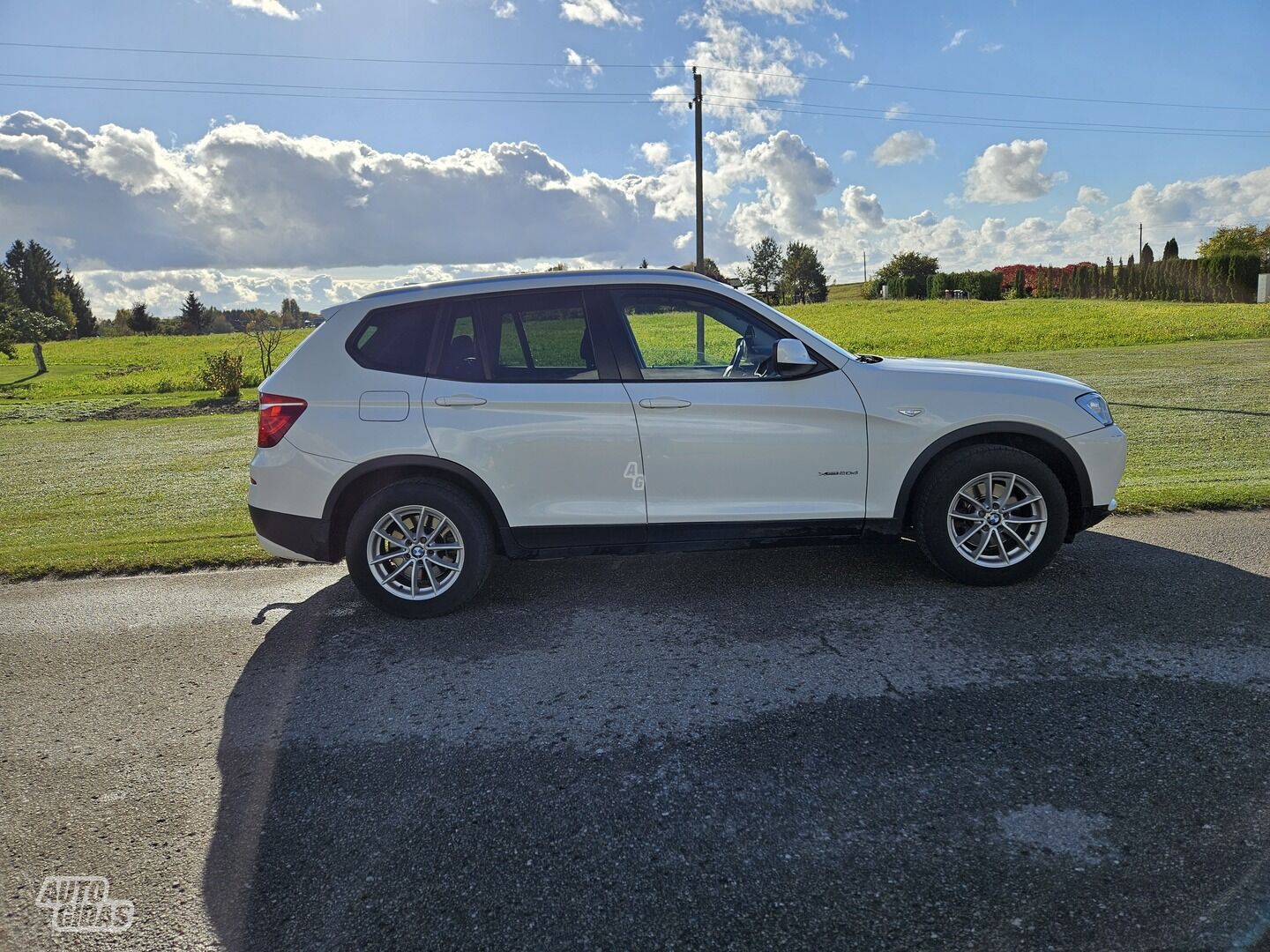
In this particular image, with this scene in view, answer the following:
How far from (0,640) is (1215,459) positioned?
1057cm

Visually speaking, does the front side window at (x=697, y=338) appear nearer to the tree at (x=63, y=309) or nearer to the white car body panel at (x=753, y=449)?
the white car body panel at (x=753, y=449)

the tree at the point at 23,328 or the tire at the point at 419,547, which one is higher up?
the tree at the point at 23,328

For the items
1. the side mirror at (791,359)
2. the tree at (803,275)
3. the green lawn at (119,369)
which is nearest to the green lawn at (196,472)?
the side mirror at (791,359)

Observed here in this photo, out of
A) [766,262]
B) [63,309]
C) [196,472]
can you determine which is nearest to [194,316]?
[63,309]

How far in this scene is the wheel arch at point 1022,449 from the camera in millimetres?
4969

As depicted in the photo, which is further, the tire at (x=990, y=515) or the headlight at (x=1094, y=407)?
the headlight at (x=1094, y=407)

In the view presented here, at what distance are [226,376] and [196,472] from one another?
12257 mm

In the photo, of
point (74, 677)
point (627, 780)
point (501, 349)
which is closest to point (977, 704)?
point (627, 780)

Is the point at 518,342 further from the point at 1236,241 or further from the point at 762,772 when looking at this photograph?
the point at 1236,241

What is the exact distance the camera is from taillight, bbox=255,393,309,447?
485 centimetres

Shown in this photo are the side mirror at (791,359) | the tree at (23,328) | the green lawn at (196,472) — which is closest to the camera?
the side mirror at (791,359)

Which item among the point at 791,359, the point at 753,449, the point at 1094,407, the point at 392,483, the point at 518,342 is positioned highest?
the point at 518,342

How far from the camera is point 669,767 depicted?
3.26 metres

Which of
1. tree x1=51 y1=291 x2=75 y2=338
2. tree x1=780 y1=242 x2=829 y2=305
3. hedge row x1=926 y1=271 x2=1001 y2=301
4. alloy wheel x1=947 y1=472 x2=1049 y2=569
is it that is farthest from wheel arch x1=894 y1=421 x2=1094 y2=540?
tree x1=51 y1=291 x2=75 y2=338
